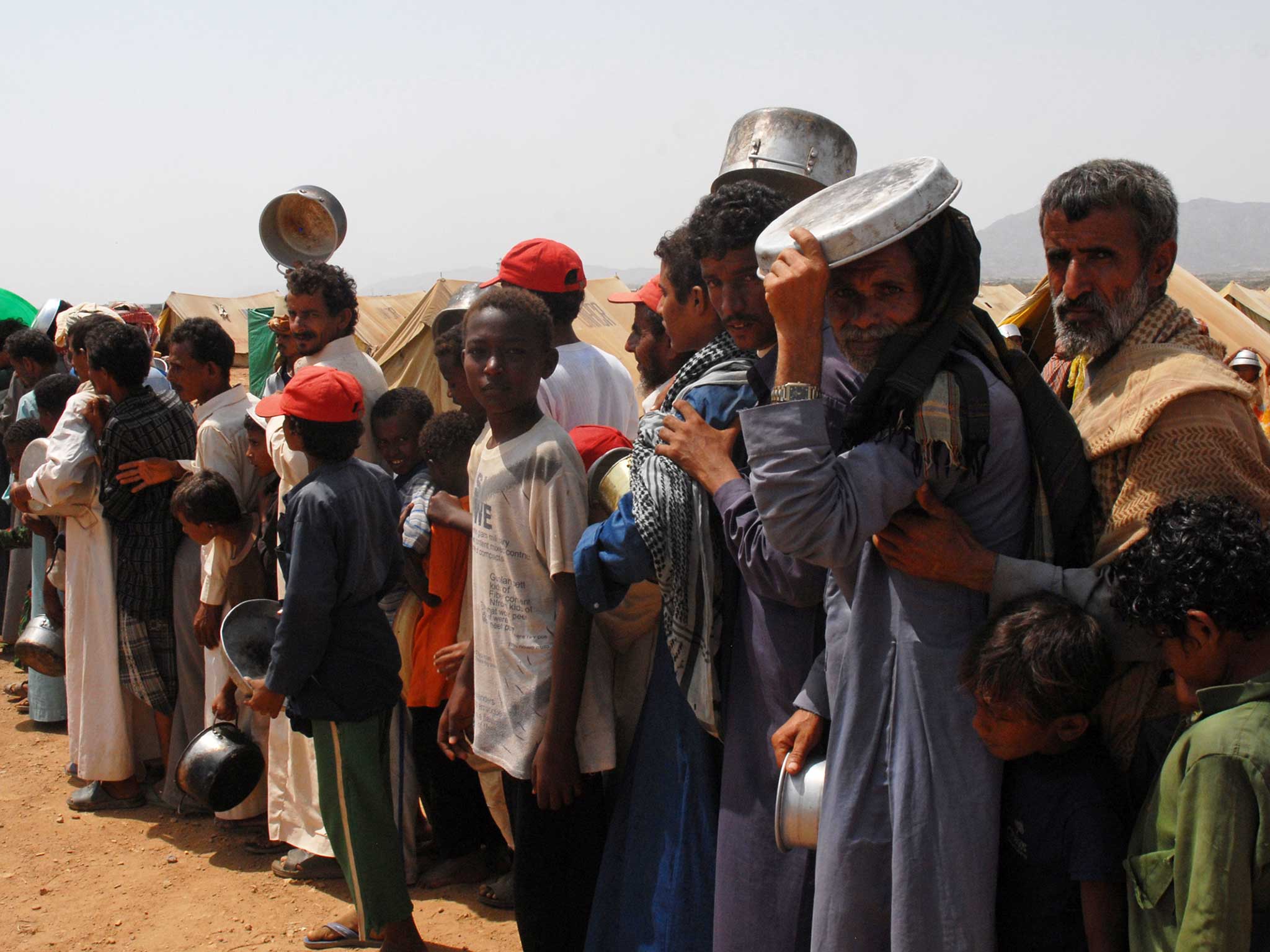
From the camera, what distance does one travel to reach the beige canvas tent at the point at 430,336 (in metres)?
12.2

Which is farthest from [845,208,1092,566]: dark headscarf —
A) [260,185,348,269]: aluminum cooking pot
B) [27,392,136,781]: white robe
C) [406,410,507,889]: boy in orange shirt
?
[260,185,348,269]: aluminum cooking pot

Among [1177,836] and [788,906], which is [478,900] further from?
[1177,836]

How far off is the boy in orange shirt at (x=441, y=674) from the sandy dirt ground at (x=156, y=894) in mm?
183

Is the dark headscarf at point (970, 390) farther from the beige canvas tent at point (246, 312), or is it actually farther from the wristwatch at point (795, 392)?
the beige canvas tent at point (246, 312)

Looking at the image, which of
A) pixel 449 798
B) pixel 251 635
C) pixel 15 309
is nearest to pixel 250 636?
pixel 251 635

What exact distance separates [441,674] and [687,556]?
1.58 meters

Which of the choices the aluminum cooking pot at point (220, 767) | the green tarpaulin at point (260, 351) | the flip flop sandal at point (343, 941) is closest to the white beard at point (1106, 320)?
the flip flop sandal at point (343, 941)

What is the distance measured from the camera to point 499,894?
4.36 meters

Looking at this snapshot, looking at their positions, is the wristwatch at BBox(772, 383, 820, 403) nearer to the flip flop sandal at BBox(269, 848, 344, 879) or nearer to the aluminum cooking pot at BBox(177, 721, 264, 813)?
the aluminum cooking pot at BBox(177, 721, 264, 813)

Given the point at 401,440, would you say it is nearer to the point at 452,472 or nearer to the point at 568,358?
the point at 452,472

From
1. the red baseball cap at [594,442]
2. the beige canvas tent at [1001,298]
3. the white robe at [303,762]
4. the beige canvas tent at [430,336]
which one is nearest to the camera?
the red baseball cap at [594,442]

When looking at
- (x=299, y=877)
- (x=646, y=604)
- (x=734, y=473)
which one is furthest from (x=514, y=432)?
(x=299, y=877)

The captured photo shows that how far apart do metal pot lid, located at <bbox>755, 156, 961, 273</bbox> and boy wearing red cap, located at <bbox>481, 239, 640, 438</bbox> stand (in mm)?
2025

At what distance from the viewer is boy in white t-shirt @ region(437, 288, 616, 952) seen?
2947mm
